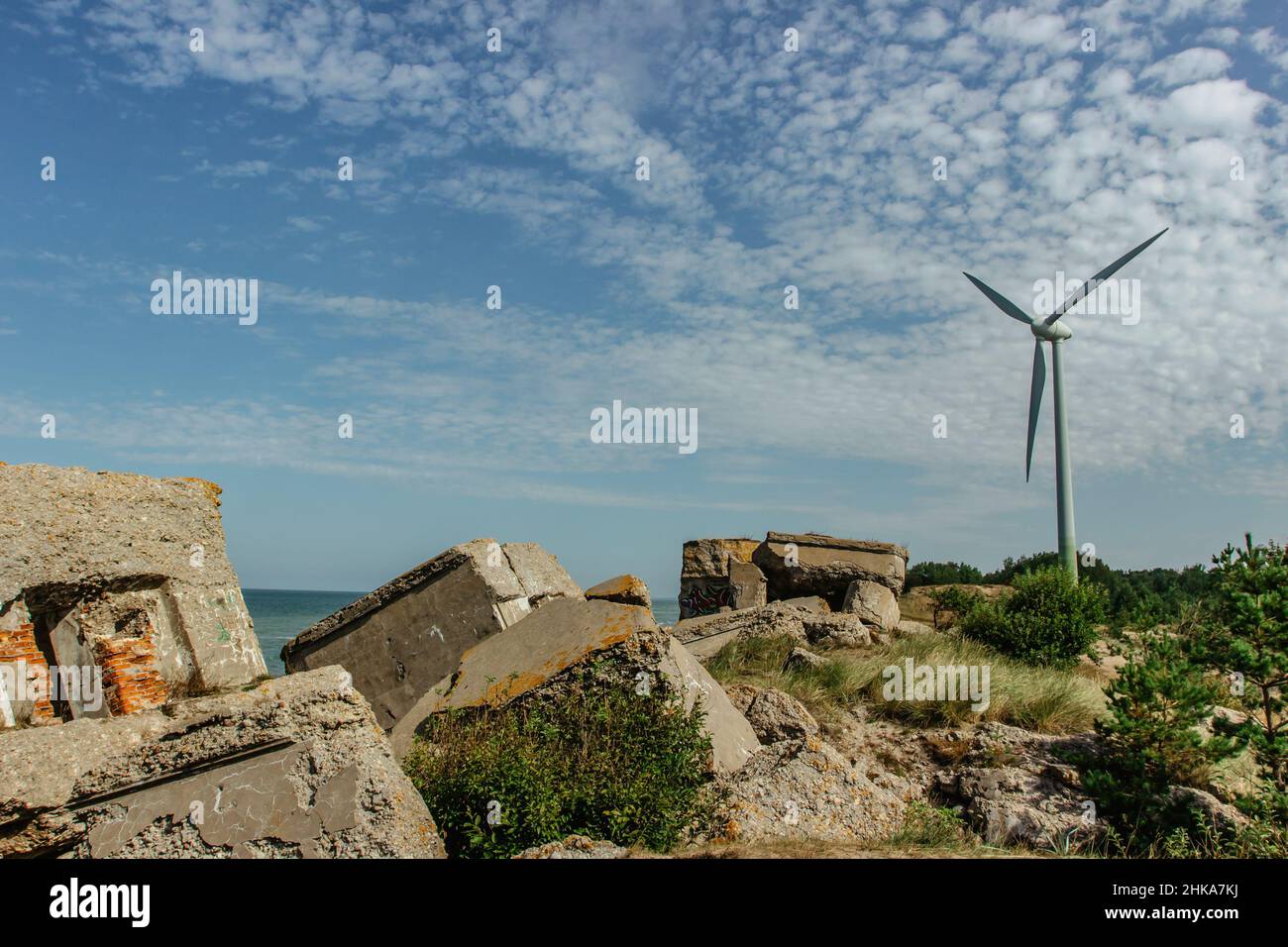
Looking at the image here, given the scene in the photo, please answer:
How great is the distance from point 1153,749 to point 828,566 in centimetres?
932

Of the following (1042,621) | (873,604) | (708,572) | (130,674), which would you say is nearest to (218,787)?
(130,674)

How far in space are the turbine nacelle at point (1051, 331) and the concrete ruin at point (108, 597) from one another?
65.5 feet

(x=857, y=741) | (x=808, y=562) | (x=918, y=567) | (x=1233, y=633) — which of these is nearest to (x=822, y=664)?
(x=857, y=741)

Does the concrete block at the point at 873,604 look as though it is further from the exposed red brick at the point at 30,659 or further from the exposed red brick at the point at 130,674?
the exposed red brick at the point at 30,659

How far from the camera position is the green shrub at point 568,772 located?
5844 mm

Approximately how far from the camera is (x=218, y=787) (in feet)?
18.1

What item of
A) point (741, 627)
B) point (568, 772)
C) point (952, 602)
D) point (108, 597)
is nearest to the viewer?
point (568, 772)

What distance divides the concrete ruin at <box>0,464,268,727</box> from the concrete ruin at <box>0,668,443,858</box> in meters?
1.20

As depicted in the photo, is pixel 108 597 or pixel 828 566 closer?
pixel 108 597

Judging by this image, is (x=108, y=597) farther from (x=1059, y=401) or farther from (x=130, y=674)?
(x=1059, y=401)

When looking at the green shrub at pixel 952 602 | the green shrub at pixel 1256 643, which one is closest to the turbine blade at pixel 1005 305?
the green shrub at pixel 952 602

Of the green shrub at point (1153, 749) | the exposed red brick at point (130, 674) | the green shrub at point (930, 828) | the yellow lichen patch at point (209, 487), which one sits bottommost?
the green shrub at point (930, 828)

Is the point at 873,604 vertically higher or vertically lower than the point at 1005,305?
lower

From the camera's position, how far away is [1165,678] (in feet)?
23.0
